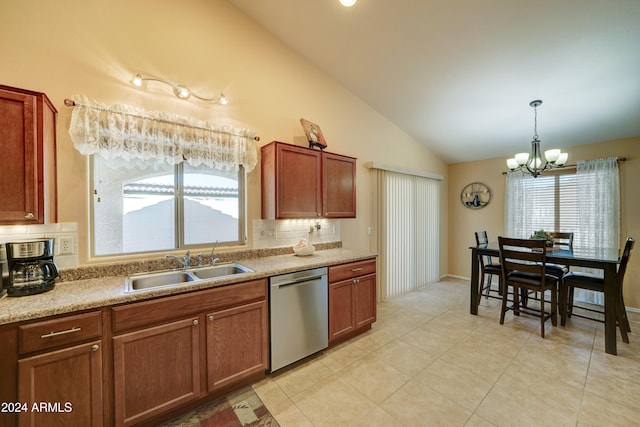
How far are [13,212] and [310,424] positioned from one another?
2270mm

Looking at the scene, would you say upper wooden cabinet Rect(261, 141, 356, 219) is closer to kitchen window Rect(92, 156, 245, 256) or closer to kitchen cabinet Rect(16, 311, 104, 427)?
kitchen window Rect(92, 156, 245, 256)

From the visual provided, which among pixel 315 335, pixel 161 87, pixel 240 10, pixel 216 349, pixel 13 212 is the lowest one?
pixel 315 335

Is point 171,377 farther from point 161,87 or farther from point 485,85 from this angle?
point 485,85

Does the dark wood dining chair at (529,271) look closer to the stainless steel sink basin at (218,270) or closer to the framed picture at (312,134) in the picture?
the framed picture at (312,134)

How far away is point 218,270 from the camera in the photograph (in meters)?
2.29

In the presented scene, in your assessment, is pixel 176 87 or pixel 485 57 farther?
pixel 485 57

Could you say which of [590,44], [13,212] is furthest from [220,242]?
[590,44]

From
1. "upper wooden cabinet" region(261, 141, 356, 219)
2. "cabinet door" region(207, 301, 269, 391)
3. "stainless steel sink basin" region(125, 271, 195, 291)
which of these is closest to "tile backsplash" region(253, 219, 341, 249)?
A: "upper wooden cabinet" region(261, 141, 356, 219)

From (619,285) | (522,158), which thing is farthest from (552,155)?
(619,285)

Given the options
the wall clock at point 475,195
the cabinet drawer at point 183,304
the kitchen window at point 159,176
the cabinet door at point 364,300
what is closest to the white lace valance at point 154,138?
the kitchen window at point 159,176

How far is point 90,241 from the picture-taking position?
1.94 meters

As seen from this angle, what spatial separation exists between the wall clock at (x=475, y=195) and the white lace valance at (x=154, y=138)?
14.9 feet

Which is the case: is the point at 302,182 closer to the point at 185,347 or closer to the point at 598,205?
the point at 185,347

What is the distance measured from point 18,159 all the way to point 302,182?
6.68ft
